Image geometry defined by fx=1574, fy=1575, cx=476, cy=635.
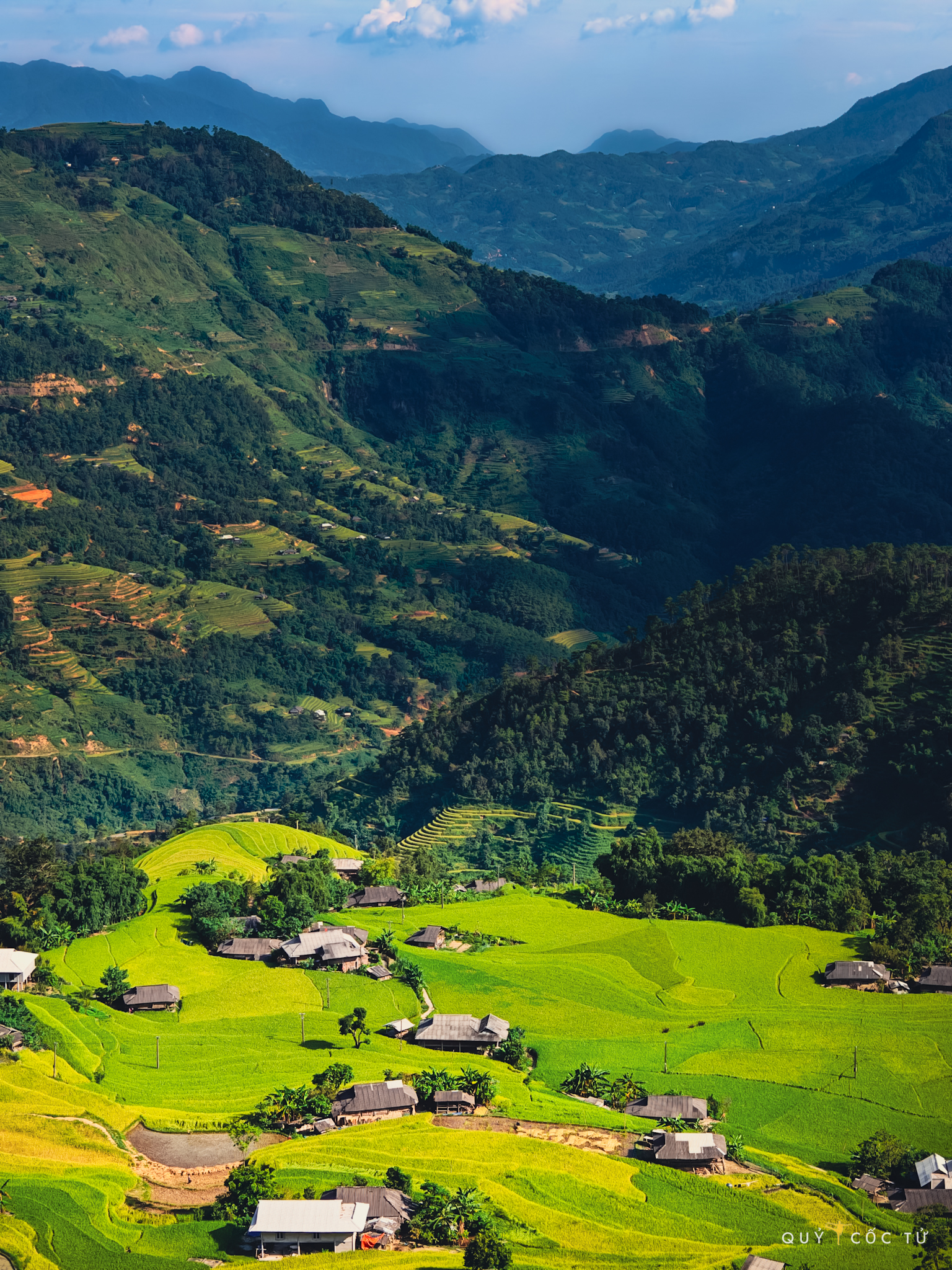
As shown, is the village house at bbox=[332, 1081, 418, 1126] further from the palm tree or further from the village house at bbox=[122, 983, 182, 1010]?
the village house at bbox=[122, 983, 182, 1010]

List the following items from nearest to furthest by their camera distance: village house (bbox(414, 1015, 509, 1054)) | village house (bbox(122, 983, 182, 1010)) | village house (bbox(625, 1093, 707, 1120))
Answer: village house (bbox(625, 1093, 707, 1120))
village house (bbox(414, 1015, 509, 1054))
village house (bbox(122, 983, 182, 1010))

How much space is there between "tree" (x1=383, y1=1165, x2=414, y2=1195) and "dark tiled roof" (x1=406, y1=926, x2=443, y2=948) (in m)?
26.4

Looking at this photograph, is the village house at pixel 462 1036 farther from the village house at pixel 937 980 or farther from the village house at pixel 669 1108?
the village house at pixel 937 980

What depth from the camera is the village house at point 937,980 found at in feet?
222

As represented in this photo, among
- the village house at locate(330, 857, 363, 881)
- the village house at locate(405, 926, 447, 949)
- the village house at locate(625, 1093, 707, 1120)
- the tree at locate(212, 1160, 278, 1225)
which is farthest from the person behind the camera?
the village house at locate(330, 857, 363, 881)

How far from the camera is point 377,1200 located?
4550 cm

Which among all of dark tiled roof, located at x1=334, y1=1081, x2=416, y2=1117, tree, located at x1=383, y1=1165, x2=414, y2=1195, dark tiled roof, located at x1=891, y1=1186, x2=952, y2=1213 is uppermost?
tree, located at x1=383, y1=1165, x2=414, y2=1195

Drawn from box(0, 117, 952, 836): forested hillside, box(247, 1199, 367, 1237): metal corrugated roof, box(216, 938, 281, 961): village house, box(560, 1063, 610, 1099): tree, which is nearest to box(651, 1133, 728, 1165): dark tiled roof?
box(560, 1063, 610, 1099): tree

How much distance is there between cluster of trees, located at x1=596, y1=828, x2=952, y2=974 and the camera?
75.6m

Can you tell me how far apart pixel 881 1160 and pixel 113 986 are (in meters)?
31.5

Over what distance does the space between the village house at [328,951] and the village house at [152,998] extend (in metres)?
7.12

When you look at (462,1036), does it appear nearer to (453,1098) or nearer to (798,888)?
(453,1098)

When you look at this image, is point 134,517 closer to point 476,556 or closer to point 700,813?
point 476,556

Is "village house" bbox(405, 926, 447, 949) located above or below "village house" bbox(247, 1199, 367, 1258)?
below
